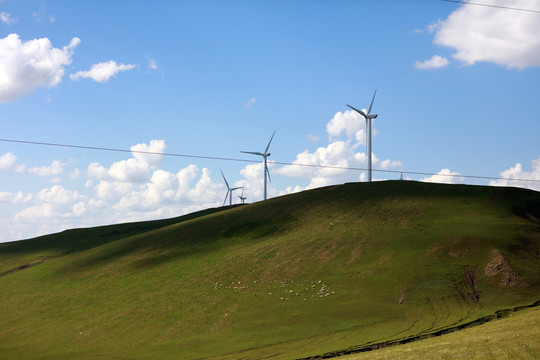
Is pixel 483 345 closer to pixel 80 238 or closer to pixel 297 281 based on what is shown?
pixel 297 281

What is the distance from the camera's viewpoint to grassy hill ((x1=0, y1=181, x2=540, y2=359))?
5931 centimetres

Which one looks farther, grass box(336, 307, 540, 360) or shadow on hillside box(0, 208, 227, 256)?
shadow on hillside box(0, 208, 227, 256)

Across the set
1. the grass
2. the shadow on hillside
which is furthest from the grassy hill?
the shadow on hillside

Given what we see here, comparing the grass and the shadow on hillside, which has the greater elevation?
the shadow on hillside

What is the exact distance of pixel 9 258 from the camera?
148250 mm

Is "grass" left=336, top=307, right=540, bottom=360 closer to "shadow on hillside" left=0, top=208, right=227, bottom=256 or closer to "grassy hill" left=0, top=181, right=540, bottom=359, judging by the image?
"grassy hill" left=0, top=181, right=540, bottom=359

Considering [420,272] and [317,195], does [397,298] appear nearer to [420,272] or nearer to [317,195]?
[420,272]

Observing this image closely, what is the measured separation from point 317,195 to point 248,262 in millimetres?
38123

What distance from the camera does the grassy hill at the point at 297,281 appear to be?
59312mm

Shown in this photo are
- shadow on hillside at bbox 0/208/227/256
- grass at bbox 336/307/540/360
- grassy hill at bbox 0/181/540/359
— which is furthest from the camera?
shadow on hillside at bbox 0/208/227/256

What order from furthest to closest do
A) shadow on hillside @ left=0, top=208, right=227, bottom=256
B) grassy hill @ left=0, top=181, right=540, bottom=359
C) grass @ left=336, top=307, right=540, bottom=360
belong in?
shadow on hillside @ left=0, top=208, right=227, bottom=256 < grassy hill @ left=0, top=181, right=540, bottom=359 < grass @ left=336, top=307, right=540, bottom=360

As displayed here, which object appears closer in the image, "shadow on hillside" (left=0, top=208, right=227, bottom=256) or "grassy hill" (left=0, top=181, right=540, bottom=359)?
"grassy hill" (left=0, top=181, right=540, bottom=359)

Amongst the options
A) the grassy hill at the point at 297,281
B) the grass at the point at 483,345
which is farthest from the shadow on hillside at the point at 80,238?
the grass at the point at 483,345

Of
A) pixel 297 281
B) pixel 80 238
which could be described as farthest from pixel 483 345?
pixel 80 238
